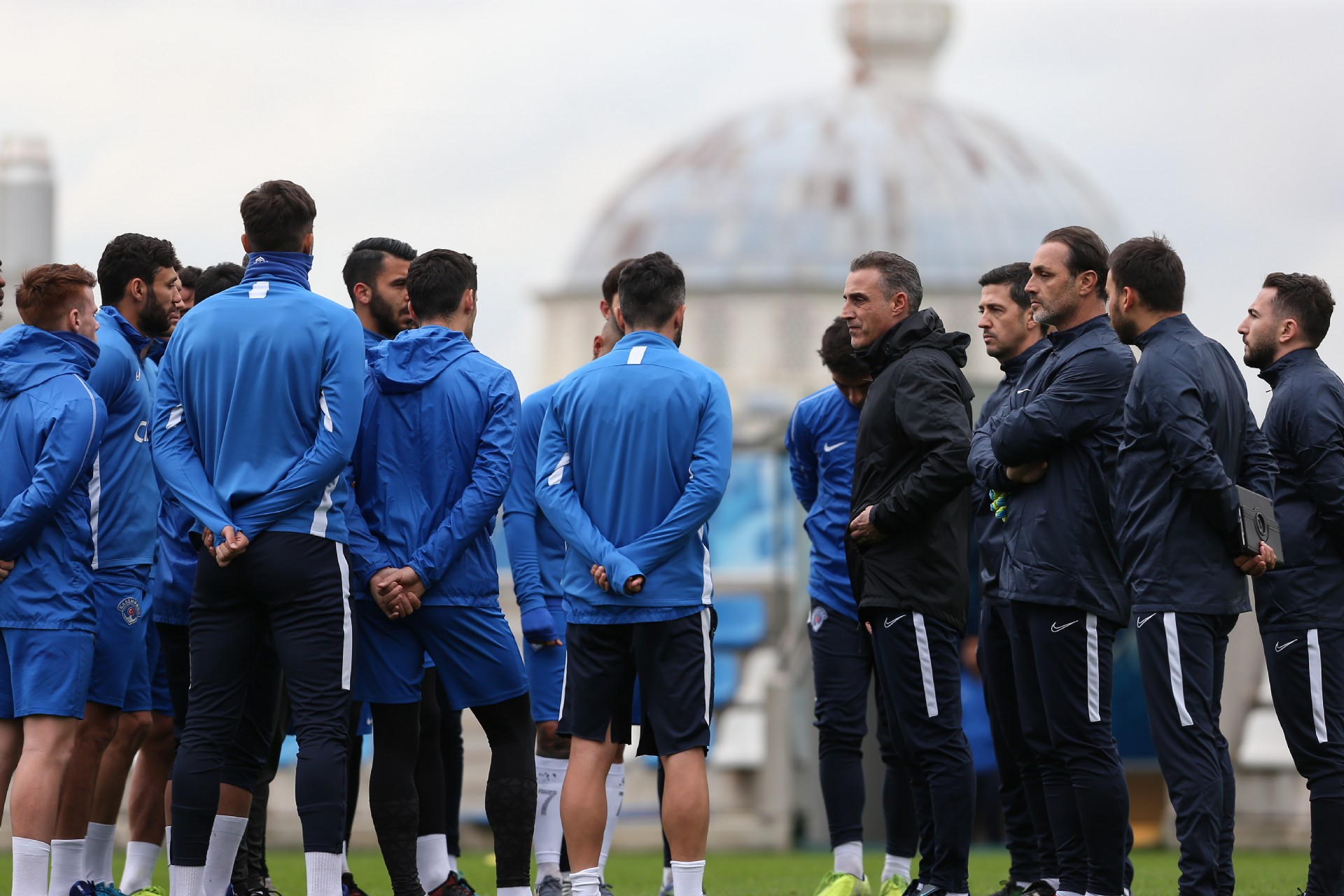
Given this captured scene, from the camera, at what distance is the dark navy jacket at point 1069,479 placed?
21.4 feet

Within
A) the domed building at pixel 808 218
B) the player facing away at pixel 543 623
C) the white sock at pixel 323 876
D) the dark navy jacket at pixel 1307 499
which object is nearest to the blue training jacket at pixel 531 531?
the player facing away at pixel 543 623

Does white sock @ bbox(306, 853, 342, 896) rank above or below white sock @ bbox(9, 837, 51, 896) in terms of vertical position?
above

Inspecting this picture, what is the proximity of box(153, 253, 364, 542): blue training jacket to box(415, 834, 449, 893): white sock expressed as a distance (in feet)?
4.83

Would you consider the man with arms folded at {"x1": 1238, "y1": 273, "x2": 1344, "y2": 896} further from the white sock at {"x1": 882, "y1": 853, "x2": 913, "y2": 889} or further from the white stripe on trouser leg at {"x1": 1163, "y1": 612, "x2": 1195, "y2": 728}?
the white sock at {"x1": 882, "y1": 853, "x2": 913, "y2": 889}

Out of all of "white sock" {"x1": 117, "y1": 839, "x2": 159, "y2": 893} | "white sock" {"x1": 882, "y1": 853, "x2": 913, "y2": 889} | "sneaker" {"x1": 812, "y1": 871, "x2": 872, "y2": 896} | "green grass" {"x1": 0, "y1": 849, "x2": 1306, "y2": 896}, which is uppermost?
"white sock" {"x1": 117, "y1": 839, "x2": 159, "y2": 893}

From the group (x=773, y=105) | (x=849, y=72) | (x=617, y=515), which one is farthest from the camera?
(x=849, y=72)

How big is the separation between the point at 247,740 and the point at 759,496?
25147 millimetres

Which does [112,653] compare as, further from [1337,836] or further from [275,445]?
[1337,836]

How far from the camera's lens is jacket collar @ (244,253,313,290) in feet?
20.9

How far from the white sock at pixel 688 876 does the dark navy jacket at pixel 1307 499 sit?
2514 millimetres

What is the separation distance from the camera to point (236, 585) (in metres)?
6.11

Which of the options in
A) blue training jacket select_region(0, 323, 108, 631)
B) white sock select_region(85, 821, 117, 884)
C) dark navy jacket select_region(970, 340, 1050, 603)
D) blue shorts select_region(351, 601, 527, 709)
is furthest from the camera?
dark navy jacket select_region(970, 340, 1050, 603)

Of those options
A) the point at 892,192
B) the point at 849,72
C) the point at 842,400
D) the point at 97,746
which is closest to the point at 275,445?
the point at 97,746

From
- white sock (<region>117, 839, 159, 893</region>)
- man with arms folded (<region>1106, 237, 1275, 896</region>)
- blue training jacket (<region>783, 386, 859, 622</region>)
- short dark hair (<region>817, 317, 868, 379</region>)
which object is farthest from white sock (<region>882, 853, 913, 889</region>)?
white sock (<region>117, 839, 159, 893</region>)
